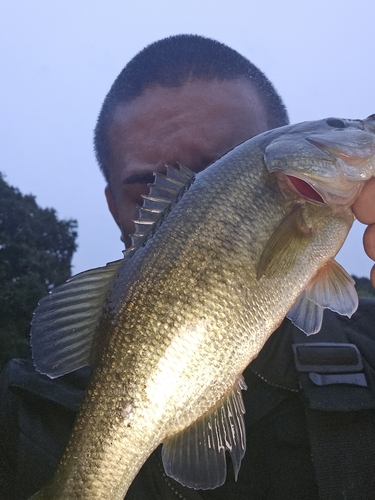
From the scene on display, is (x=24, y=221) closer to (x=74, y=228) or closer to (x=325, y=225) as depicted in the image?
(x=74, y=228)

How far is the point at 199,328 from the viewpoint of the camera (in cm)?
132

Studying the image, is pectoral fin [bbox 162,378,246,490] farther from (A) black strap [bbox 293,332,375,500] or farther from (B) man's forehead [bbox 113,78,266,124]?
(B) man's forehead [bbox 113,78,266,124]

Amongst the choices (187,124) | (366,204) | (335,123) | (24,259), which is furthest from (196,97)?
(24,259)

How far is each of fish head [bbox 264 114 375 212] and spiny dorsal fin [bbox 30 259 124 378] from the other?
0.61m

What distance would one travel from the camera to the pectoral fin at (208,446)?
4.48 feet

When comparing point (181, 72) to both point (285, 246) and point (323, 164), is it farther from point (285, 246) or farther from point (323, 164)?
point (285, 246)

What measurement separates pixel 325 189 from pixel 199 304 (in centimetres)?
56

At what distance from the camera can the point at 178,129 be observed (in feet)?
8.25

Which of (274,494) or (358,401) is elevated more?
(358,401)

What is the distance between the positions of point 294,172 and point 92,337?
824mm

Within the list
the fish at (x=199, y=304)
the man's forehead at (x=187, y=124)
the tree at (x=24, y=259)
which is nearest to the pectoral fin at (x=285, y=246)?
the fish at (x=199, y=304)

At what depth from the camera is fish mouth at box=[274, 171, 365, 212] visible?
151 cm

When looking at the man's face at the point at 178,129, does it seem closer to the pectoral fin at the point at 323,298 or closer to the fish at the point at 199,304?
the fish at the point at 199,304

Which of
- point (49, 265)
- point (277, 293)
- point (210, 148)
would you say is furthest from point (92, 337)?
point (49, 265)
